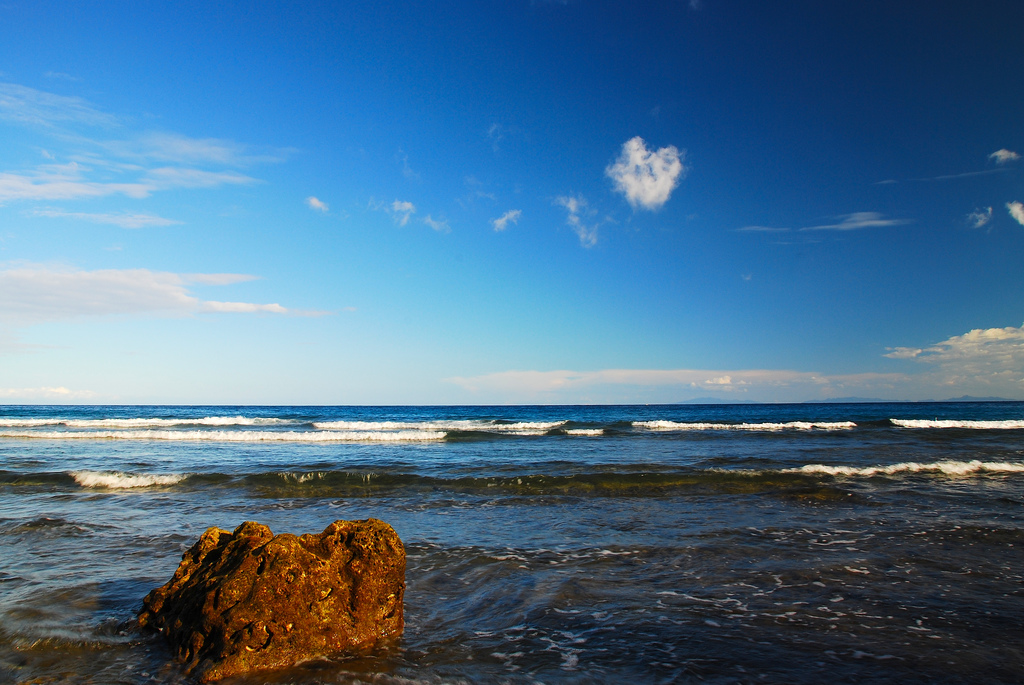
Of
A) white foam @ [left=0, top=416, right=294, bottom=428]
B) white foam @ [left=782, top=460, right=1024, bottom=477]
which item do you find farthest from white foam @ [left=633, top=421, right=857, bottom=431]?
white foam @ [left=0, top=416, right=294, bottom=428]

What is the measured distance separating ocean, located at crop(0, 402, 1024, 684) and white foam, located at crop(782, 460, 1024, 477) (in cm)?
10

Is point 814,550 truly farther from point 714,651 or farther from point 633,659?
point 633,659

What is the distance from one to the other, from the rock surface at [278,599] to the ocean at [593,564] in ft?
0.59

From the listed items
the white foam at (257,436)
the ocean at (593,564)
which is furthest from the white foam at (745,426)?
the ocean at (593,564)

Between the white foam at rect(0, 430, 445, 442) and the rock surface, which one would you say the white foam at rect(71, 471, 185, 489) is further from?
the white foam at rect(0, 430, 445, 442)

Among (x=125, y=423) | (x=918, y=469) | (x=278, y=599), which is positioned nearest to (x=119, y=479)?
(x=278, y=599)

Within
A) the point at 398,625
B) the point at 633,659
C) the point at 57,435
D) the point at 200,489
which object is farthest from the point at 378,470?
the point at 57,435

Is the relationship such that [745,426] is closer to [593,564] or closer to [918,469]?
[918,469]

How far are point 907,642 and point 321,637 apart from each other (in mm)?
4971

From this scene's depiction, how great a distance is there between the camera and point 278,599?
4285 mm

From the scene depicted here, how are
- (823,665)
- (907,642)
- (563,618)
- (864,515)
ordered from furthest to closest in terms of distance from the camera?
1. (864,515)
2. (563,618)
3. (907,642)
4. (823,665)

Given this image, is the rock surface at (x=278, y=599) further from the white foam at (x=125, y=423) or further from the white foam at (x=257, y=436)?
the white foam at (x=125, y=423)

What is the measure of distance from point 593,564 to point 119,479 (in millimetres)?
12428

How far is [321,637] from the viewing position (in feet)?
14.3
